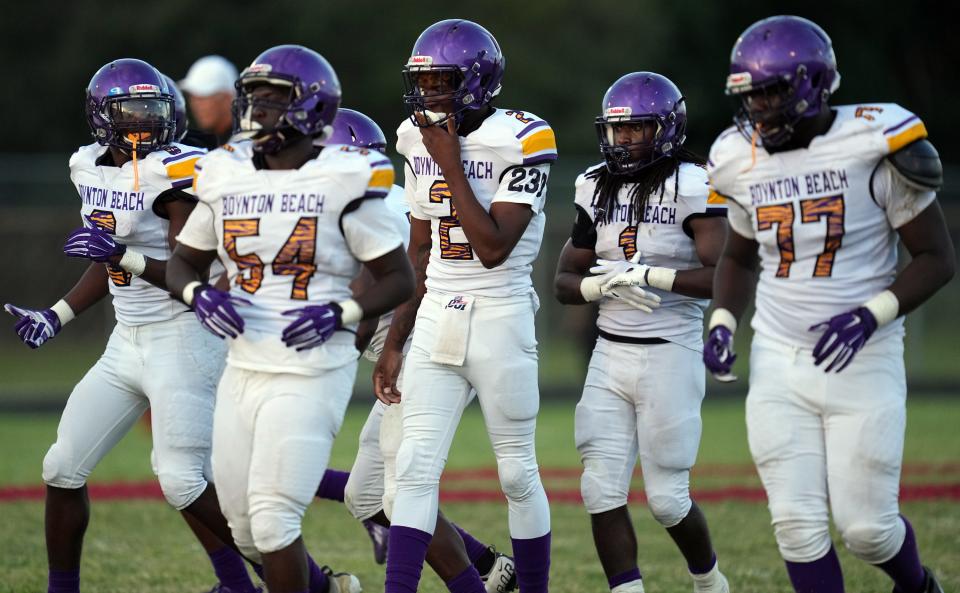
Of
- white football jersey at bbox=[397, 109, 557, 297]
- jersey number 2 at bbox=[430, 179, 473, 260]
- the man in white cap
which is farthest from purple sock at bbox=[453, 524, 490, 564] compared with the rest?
the man in white cap

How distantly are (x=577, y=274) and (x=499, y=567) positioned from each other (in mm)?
1365

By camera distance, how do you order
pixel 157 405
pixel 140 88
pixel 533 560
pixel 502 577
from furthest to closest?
pixel 502 577 < pixel 140 88 < pixel 157 405 < pixel 533 560

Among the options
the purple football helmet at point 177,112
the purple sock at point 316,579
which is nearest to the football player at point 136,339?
the purple football helmet at point 177,112

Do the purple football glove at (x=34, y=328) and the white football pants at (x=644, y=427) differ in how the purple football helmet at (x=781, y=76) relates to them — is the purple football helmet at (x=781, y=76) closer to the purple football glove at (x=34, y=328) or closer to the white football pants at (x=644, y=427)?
the white football pants at (x=644, y=427)

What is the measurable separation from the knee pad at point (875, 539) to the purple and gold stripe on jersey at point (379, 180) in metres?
1.96

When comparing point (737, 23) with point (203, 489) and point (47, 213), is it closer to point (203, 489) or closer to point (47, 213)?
point (47, 213)

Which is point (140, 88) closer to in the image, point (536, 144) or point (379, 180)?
point (379, 180)

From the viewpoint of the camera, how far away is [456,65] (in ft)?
17.8

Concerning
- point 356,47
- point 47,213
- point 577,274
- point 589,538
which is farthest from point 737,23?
point 577,274

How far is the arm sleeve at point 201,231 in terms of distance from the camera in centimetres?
495

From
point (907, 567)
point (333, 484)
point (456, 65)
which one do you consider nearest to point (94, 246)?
point (456, 65)

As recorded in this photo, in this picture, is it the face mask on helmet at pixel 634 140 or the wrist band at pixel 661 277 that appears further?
Answer: the face mask on helmet at pixel 634 140

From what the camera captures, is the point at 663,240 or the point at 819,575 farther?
the point at 663,240

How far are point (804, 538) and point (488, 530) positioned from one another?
3.98 metres
